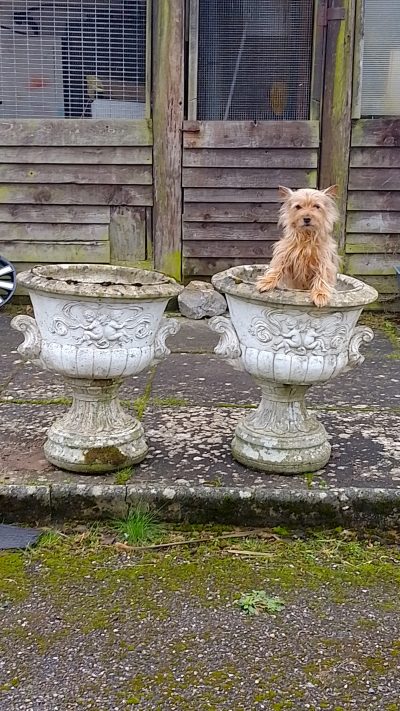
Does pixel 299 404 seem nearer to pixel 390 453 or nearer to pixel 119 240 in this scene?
pixel 390 453

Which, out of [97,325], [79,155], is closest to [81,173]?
[79,155]

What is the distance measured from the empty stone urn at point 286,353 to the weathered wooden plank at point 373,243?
3230 mm

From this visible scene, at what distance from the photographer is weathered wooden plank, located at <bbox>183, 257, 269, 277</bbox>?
6.86 metres

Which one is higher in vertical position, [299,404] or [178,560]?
[299,404]

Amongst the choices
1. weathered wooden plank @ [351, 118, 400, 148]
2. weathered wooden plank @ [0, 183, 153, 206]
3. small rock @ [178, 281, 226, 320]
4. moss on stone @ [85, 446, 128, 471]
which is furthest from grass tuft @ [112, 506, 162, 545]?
weathered wooden plank @ [351, 118, 400, 148]

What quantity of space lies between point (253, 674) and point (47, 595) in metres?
0.87

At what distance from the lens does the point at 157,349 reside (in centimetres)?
360

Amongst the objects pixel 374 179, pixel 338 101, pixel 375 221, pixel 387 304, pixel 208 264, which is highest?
pixel 338 101

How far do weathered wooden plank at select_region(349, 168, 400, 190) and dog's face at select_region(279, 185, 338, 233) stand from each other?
11.1ft

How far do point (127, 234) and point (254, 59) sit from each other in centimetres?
188

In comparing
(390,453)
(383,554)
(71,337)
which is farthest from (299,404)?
(71,337)

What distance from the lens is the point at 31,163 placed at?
263 inches

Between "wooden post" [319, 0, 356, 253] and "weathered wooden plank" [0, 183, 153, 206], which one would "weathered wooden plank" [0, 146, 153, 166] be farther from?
"wooden post" [319, 0, 356, 253]

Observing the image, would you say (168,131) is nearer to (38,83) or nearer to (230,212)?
(230,212)
